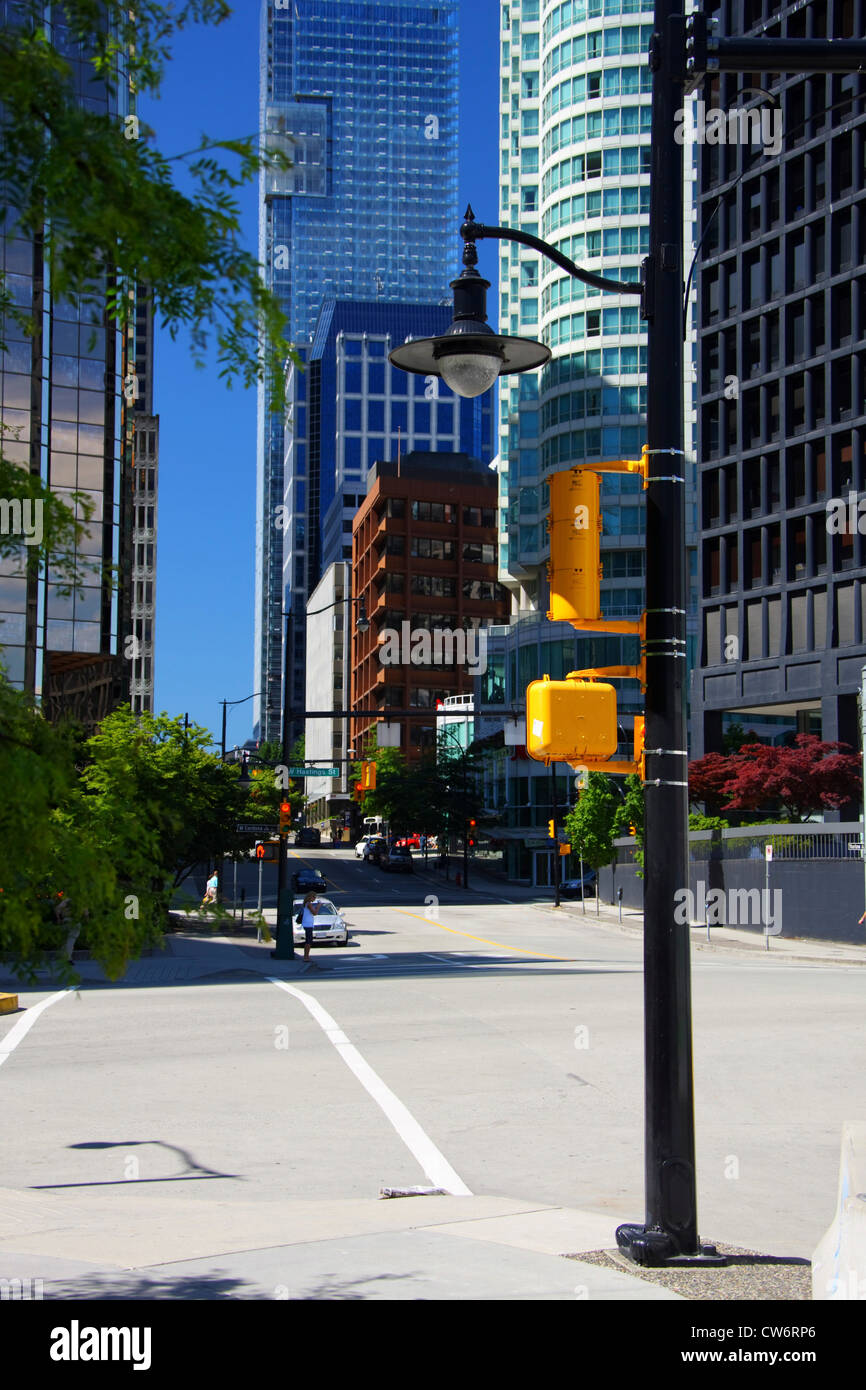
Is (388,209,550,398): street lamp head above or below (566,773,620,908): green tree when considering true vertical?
above

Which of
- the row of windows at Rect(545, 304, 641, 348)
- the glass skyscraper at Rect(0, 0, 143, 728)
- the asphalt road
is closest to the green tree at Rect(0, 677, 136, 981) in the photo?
the asphalt road

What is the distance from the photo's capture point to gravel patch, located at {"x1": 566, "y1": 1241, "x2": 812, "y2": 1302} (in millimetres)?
6973

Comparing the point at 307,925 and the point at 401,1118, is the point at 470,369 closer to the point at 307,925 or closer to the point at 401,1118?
the point at 401,1118

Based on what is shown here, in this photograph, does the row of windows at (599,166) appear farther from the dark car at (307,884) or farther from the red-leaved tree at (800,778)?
the dark car at (307,884)

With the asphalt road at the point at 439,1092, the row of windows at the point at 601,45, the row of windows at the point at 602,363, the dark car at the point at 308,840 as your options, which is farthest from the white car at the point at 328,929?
the dark car at the point at 308,840

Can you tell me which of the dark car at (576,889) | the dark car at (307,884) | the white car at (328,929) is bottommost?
the dark car at (576,889)

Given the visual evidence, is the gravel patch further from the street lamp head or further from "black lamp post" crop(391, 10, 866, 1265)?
the street lamp head

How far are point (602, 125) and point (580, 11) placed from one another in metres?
8.31

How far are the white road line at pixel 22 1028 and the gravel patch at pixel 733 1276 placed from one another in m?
11.0

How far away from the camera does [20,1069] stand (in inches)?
675

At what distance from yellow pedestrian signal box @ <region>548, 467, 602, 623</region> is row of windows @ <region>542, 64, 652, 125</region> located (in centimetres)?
8922

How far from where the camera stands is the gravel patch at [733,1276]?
22.9 feet

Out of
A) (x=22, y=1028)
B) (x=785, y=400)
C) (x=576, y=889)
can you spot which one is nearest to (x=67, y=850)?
(x=22, y=1028)

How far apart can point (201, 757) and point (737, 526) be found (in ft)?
92.5
